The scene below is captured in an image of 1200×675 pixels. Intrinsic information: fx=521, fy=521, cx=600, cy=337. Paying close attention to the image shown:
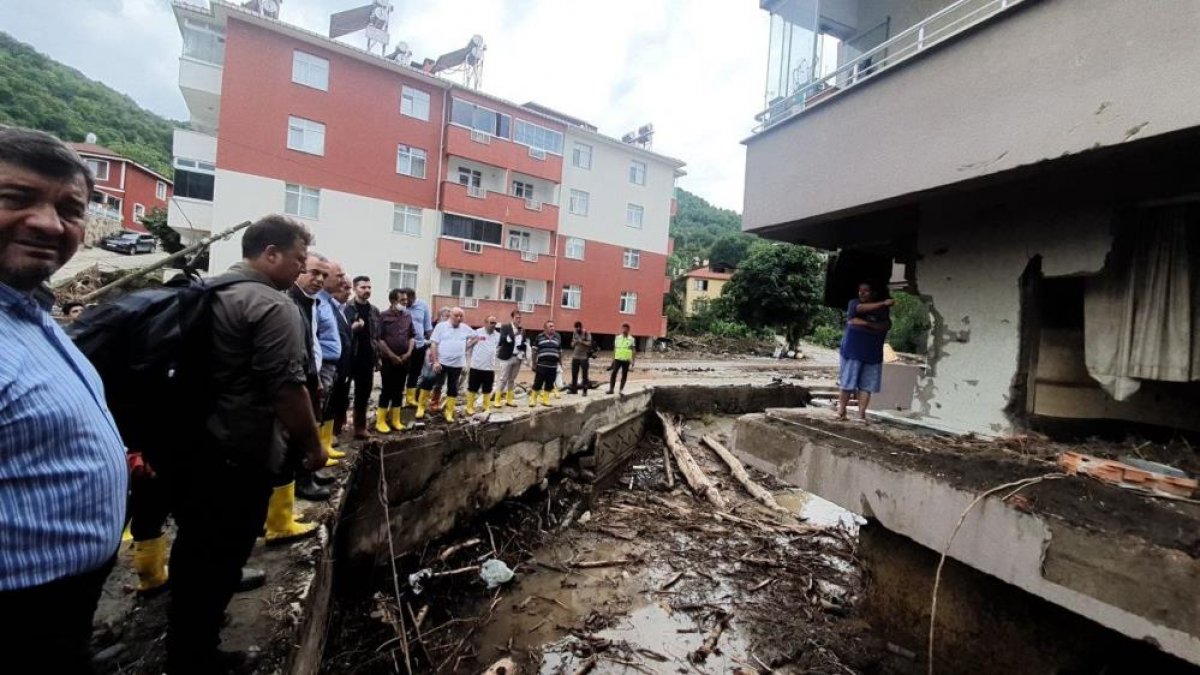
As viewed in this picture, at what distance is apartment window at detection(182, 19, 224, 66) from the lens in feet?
61.6

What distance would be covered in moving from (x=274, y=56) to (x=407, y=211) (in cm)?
681

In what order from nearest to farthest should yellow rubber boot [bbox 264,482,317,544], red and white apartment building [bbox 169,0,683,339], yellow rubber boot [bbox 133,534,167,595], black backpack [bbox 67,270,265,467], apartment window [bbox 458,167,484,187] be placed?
black backpack [bbox 67,270,265,467] → yellow rubber boot [bbox 133,534,167,595] → yellow rubber boot [bbox 264,482,317,544] → red and white apartment building [bbox 169,0,683,339] → apartment window [bbox 458,167,484,187]

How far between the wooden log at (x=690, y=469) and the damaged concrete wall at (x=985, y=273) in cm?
463

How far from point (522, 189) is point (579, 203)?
10.5ft

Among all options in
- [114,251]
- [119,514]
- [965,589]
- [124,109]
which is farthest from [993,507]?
[124,109]

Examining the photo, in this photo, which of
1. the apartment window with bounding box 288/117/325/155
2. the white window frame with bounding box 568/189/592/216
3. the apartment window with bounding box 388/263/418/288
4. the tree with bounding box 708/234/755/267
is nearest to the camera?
the apartment window with bounding box 288/117/325/155

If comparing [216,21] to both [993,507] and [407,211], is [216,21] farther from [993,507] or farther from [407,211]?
[993,507]

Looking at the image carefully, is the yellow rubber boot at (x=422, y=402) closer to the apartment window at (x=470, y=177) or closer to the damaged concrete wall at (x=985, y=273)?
the damaged concrete wall at (x=985, y=273)

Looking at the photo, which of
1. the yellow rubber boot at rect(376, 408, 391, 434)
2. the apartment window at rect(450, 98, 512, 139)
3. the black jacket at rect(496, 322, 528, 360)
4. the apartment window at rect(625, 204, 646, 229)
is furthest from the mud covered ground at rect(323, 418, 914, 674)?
the apartment window at rect(625, 204, 646, 229)

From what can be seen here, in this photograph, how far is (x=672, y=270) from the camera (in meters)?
56.2

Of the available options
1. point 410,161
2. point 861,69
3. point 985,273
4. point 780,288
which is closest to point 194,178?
point 410,161

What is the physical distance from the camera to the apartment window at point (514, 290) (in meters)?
25.6

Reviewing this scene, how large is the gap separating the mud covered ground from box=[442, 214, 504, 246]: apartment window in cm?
1716

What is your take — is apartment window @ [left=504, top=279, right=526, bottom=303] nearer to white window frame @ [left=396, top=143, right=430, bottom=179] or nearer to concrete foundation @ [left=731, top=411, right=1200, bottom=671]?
white window frame @ [left=396, top=143, right=430, bottom=179]
